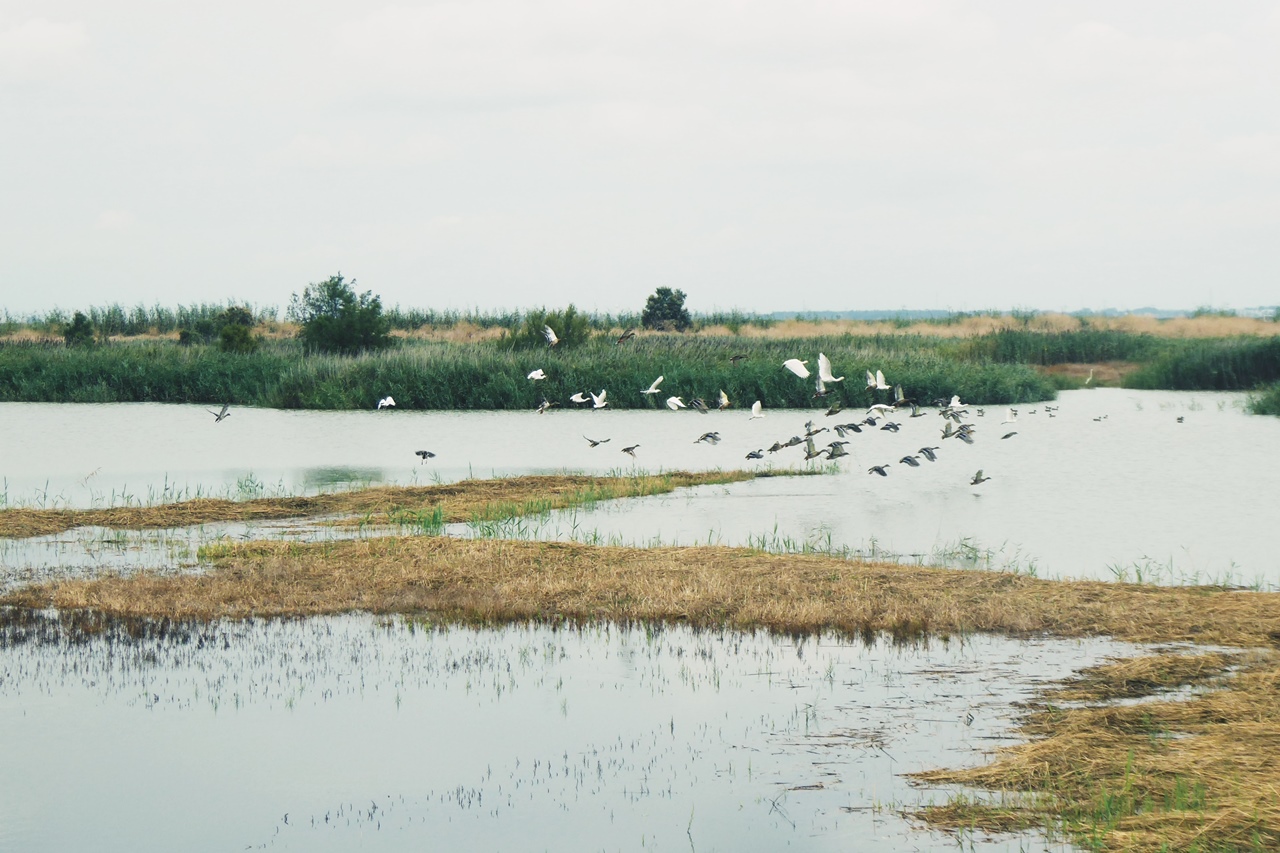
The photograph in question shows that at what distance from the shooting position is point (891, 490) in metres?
22.1

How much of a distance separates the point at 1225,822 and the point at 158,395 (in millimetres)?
42753

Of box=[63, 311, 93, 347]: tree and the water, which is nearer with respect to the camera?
the water

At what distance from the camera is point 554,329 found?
47.2 meters

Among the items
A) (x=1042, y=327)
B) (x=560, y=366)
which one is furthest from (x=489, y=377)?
(x=1042, y=327)

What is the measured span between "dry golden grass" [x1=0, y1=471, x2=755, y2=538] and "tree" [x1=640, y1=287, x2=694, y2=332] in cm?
4502

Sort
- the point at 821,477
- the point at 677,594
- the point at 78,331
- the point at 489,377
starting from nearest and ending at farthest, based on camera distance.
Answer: the point at 677,594 < the point at 821,477 < the point at 489,377 < the point at 78,331

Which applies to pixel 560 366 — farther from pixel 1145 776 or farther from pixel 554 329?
pixel 1145 776

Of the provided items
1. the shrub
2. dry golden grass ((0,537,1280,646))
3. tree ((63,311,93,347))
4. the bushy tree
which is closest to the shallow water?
dry golden grass ((0,537,1280,646))

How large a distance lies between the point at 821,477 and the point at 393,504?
8.38 meters

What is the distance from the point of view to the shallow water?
6582 millimetres

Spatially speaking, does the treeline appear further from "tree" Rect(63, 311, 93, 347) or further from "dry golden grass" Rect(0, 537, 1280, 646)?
"dry golden grass" Rect(0, 537, 1280, 646)

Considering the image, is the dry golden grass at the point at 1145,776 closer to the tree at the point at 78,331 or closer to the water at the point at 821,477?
the water at the point at 821,477

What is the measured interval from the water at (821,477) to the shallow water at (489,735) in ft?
17.1

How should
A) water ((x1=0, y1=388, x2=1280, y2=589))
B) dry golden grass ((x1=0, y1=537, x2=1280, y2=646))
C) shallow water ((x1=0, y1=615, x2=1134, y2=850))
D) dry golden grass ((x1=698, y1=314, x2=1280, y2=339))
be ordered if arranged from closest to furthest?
shallow water ((x1=0, y1=615, x2=1134, y2=850))
dry golden grass ((x1=0, y1=537, x2=1280, y2=646))
water ((x1=0, y1=388, x2=1280, y2=589))
dry golden grass ((x1=698, y1=314, x2=1280, y2=339))
